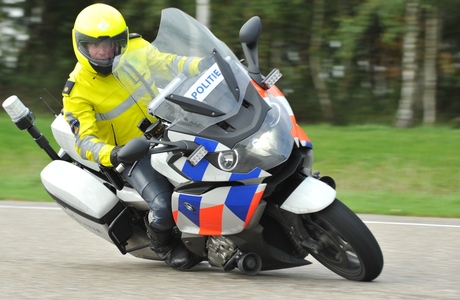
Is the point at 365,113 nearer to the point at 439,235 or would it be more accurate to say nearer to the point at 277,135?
the point at 439,235

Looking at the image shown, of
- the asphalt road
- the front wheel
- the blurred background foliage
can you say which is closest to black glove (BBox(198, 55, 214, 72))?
the front wheel

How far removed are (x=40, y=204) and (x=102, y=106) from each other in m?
3.78

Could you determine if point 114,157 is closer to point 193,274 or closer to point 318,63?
point 193,274

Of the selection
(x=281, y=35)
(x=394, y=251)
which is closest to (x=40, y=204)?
(x=394, y=251)

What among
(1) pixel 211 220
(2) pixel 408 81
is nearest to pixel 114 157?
(1) pixel 211 220

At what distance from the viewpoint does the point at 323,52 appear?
17266 millimetres

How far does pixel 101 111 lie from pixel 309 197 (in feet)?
5.29

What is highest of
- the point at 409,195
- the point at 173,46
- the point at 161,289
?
the point at 173,46

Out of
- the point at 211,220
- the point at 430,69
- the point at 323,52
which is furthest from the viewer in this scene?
the point at 323,52

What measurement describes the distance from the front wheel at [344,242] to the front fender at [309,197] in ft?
0.24

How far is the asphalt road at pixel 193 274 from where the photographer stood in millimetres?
5039

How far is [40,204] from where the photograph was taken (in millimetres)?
9281

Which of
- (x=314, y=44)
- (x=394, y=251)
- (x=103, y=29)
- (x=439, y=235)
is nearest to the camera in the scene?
(x=103, y=29)

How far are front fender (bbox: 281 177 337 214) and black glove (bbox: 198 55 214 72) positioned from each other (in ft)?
2.84
